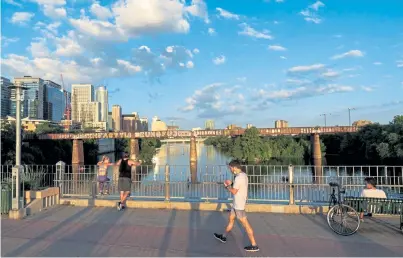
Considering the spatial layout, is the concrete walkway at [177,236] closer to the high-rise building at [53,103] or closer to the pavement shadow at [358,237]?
the pavement shadow at [358,237]

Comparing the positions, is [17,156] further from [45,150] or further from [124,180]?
[45,150]

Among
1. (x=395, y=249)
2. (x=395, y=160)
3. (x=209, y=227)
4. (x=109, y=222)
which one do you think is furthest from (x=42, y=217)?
(x=395, y=160)

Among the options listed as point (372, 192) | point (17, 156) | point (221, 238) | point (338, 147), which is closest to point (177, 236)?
point (221, 238)

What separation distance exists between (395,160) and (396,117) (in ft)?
59.4

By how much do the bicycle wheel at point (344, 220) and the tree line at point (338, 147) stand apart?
4371 centimetres

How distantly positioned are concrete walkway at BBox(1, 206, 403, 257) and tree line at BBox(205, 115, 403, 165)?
43711 millimetres

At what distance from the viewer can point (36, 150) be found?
179 feet

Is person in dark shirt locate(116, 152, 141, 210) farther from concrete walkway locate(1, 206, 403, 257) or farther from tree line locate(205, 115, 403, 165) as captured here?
tree line locate(205, 115, 403, 165)

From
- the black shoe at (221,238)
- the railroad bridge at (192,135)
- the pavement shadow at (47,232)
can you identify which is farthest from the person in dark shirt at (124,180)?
the railroad bridge at (192,135)

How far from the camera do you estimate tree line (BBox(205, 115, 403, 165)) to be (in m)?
47.9

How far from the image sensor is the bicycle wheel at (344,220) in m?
6.93

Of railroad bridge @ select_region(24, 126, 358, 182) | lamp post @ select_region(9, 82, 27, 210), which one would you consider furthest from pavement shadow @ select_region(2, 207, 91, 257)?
railroad bridge @ select_region(24, 126, 358, 182)

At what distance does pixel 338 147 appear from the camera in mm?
83250

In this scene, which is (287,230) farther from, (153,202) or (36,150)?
(36,150)
